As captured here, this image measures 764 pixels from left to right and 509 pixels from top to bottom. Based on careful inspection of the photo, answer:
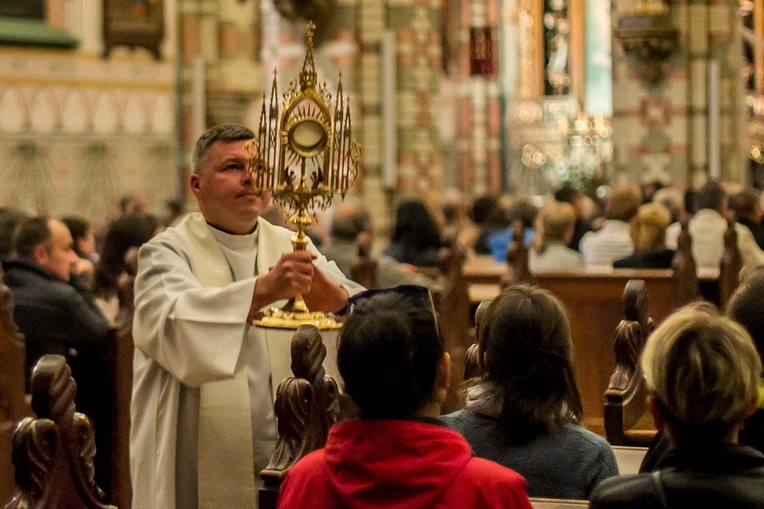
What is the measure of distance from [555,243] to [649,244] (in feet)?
2.42

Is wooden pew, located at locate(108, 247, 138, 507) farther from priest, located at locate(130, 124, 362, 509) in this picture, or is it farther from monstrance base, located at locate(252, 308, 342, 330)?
monstrance base, located at locate(252, 308, 342, 330)

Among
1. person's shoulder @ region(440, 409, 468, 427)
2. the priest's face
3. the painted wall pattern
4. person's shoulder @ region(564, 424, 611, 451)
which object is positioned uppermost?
the painted wall pattern

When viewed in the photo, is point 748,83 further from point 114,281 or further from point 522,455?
point 522,455

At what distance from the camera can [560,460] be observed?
288cm

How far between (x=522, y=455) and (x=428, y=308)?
66 cm

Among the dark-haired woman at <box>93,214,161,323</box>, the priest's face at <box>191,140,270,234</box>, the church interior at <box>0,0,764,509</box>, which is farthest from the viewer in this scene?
the church interior at <box>0,0,764,509</box>

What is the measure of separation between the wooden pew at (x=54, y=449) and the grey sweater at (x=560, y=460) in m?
0.96

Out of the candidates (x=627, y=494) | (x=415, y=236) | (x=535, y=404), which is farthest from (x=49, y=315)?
(x=415, y=236)

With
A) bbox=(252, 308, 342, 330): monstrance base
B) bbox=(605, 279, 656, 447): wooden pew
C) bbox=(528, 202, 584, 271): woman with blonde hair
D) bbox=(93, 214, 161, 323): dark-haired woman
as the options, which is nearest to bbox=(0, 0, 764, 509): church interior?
bbox=(528, 202, 584, 271): woman with blonde hair

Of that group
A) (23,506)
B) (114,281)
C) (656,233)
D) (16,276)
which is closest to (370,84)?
(656,233)

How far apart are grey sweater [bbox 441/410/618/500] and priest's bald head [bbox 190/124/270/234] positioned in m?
1.25

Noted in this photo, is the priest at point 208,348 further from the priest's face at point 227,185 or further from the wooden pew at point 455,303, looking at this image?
the wooden pew at point 455,303

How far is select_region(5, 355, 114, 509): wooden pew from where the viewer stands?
275cm

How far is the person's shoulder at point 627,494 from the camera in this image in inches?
87.9
